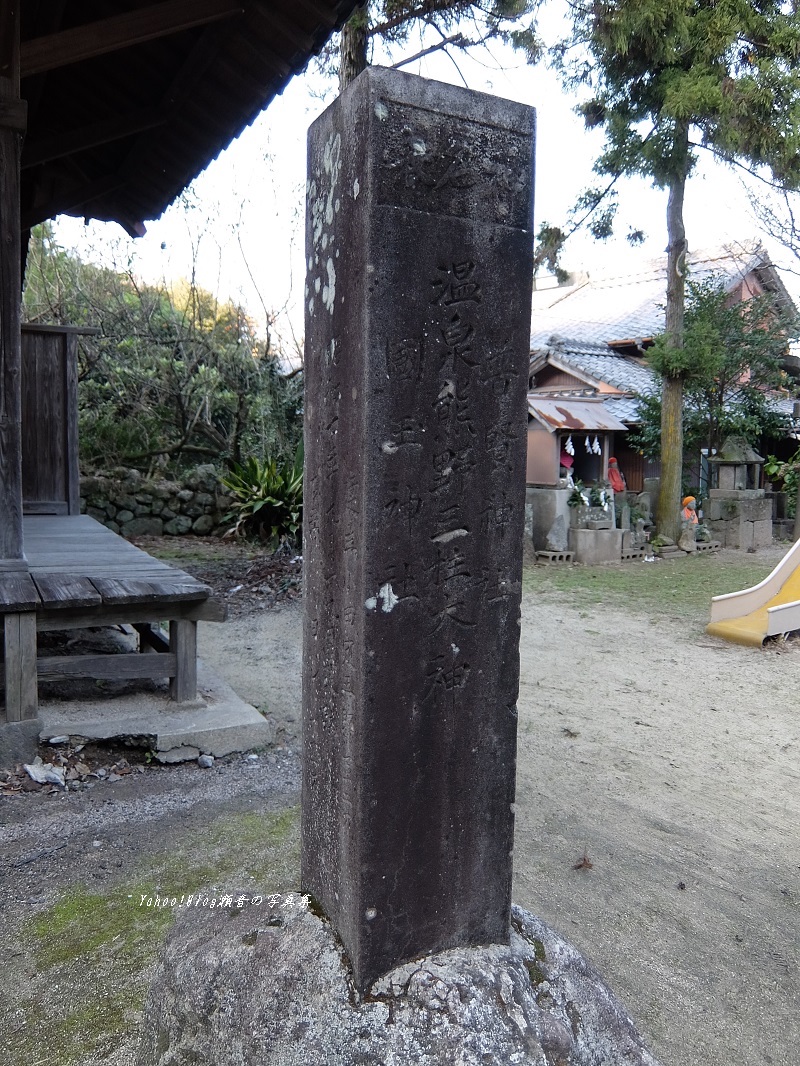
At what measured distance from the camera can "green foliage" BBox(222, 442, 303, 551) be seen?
35.8 ft

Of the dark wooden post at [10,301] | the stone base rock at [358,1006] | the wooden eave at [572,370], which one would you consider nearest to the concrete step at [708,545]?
the wooden eave at [572,370]

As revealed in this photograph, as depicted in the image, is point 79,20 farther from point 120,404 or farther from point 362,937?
point 120,404

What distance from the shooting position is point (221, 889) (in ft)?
9.69

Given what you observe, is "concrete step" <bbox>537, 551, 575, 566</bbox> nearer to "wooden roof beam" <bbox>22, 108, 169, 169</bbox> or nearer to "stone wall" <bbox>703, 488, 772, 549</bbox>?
"stone wall" <bbox>703, 488, 772, 549</bbox>

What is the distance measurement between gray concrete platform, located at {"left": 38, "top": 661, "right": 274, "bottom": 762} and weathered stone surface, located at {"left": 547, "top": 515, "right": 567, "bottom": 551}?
794cm

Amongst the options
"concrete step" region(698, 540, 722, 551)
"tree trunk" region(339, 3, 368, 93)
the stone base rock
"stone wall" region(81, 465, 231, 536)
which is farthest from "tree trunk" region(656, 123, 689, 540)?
the stone base rock

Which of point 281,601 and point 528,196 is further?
point 281,601

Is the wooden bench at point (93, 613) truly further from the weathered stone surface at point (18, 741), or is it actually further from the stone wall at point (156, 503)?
the stone wall at point (156, 503)

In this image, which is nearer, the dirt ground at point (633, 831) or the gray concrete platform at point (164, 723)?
the dirt ground at point (633, 831)

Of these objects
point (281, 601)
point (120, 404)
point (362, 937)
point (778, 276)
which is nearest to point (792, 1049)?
point (362, 937)

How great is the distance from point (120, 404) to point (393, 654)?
1199 centimetres

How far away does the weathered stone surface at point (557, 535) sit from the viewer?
1180 centimetres

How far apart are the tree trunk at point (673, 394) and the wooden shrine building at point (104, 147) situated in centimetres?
907

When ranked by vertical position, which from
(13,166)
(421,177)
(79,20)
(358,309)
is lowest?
(358,309)
